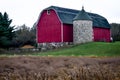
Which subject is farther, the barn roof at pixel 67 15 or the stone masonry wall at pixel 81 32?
the barn roof at pixel 67 15

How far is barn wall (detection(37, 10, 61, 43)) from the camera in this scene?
160ft

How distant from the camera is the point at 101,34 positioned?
5628 centimetres

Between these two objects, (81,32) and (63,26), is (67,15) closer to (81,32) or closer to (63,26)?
(63,26)

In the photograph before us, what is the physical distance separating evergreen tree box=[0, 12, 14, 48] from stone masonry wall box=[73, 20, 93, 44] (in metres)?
10.8

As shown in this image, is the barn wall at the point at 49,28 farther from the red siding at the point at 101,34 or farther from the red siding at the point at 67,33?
the red siding at the point at 101,34

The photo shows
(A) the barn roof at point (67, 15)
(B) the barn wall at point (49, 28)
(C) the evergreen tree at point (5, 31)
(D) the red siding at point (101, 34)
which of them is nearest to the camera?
(C) the evergreen tree at point (5, 31)

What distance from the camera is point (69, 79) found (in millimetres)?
4148

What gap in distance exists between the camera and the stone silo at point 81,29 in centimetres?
4791

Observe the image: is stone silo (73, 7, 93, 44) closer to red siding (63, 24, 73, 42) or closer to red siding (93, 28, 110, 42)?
red siding (63, 24, 73, 42)

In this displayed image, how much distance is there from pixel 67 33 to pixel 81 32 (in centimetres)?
252

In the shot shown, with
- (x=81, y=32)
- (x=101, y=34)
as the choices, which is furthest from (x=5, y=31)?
(x=101, y=34)

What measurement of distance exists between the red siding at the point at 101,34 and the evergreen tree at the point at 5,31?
49.8ft

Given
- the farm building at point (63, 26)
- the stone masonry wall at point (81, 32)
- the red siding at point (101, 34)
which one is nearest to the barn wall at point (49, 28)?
the farm building at point (63, 26)

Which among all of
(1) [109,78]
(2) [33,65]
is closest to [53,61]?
(2) [33,65]
